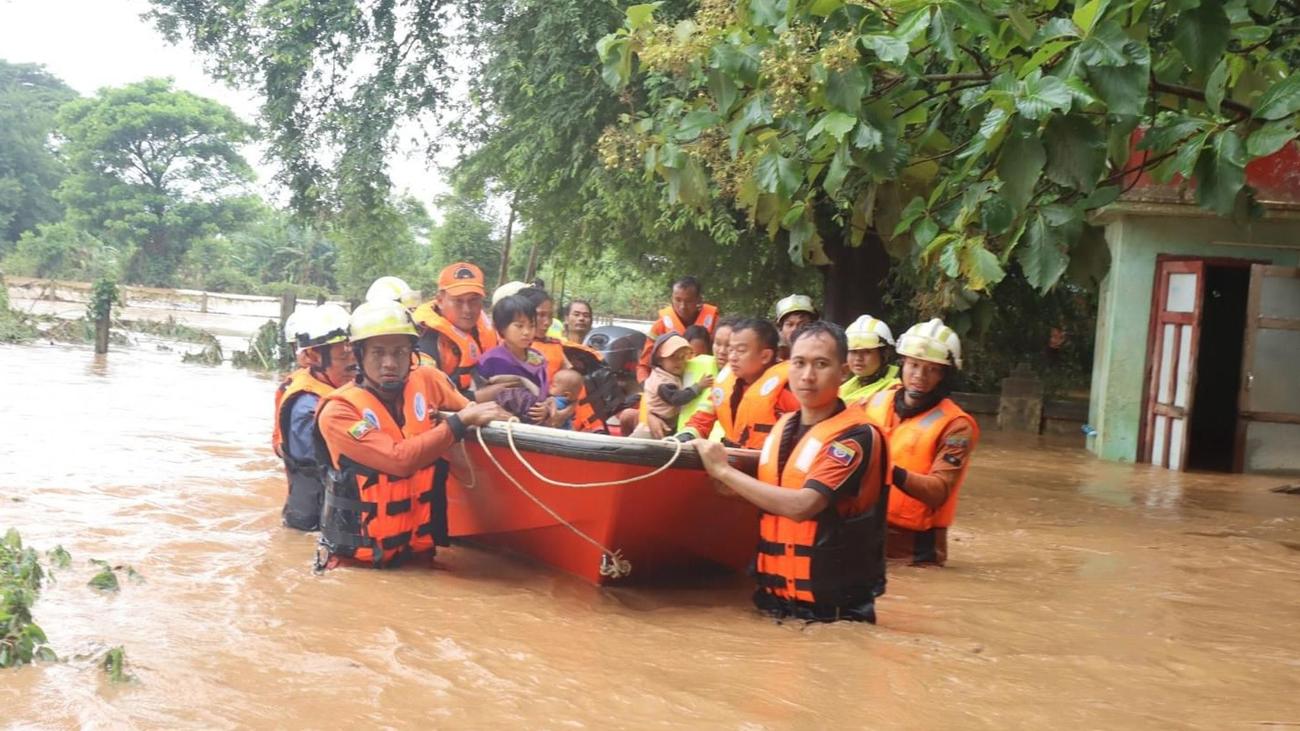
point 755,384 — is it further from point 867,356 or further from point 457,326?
point 457,326

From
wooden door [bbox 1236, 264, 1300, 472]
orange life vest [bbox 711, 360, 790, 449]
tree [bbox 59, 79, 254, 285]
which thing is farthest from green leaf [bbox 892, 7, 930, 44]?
tree [bbox 59, 79, 254, 285]

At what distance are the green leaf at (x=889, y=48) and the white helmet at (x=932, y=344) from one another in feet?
7.38

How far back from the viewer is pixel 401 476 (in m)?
5.44

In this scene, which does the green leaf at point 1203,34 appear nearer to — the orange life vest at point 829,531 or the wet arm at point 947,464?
the orange life vest at point 829,531

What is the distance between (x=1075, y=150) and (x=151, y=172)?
4593 cm

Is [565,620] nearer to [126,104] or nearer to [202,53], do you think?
[202,53]

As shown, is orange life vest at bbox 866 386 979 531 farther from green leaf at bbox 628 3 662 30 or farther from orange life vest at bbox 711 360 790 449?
green leaf at bbox 628 3 662 30

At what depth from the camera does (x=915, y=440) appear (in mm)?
5926

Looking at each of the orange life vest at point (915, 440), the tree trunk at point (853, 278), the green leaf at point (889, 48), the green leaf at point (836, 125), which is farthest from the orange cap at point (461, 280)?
the tree trunk at point (853, 278)

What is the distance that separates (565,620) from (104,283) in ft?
57.1

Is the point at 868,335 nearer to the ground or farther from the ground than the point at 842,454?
farther from the ground

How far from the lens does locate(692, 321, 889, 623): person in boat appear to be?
4.49 metres

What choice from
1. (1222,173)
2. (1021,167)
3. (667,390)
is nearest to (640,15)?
(1021,167)

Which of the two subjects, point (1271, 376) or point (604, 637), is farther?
point (1271, 376)
